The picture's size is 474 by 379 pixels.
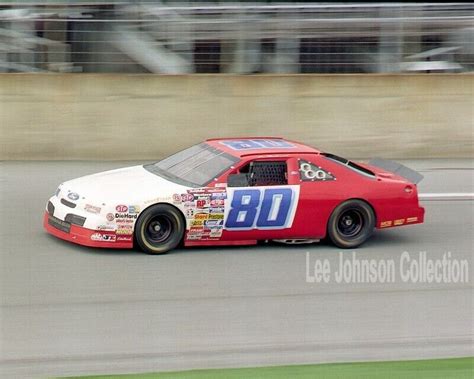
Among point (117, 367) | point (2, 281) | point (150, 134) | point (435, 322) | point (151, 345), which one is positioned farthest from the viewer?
point (150, 134)

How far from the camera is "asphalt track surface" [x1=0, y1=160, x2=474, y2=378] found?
8.23 meters

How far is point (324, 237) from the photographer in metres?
11.8

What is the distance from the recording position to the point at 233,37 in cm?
1772

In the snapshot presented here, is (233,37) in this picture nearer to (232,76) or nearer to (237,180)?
(232,76)

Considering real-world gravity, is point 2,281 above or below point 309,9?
below

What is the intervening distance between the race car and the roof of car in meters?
0.01

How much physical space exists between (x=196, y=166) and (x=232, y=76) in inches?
223

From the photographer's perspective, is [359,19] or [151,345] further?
[359,19]

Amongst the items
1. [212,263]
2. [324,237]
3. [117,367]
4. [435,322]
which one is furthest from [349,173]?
[117,367]

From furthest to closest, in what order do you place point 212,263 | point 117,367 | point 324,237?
point 324,237, point 212,263, point 117,367

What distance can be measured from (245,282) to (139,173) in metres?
2.21

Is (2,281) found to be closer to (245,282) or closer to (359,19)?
(245,282)

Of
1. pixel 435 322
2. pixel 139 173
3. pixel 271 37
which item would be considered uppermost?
pixel 271 37

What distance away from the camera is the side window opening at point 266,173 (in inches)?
455
